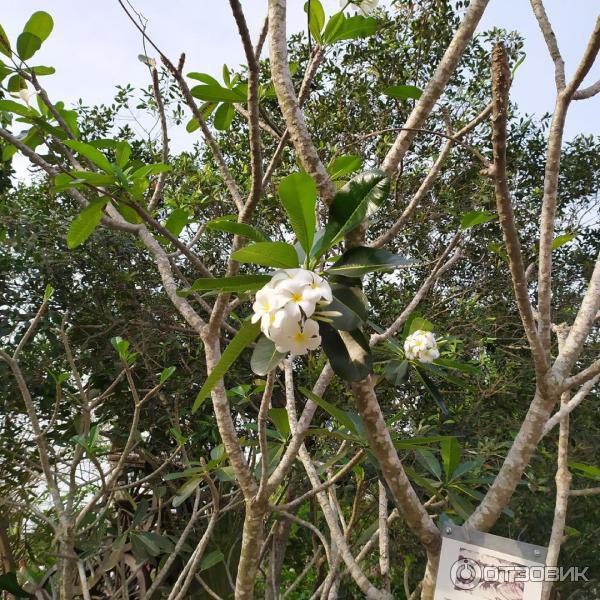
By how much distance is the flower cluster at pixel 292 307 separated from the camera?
86 centimetres

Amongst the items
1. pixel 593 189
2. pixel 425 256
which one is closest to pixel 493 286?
pixel 425 256

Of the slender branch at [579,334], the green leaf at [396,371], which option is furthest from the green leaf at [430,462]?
the slender branch at [579,334]

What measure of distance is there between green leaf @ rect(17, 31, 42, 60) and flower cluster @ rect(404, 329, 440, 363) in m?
1.06

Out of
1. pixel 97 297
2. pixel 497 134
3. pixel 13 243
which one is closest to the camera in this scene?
pixel 497 134

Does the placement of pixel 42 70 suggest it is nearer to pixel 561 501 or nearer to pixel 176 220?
pixel 176 220

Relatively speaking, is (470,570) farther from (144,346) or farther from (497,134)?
(144,346)

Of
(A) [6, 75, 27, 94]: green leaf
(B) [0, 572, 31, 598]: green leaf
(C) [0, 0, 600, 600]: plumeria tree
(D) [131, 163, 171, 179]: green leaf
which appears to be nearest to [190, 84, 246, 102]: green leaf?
(C) [0, 0, 600, 600]: plumeria tree

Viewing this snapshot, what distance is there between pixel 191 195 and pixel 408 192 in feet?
3.97

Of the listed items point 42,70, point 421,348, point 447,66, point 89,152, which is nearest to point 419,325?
point 421,348

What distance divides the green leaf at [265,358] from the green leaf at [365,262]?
5.7 inches

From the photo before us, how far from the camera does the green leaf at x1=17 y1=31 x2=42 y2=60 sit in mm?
1408

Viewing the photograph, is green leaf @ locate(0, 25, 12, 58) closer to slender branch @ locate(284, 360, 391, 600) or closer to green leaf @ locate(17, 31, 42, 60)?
green leaf @ locate(17, 31, 42, 60)

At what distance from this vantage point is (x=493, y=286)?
378cm

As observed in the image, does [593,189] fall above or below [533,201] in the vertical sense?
above
